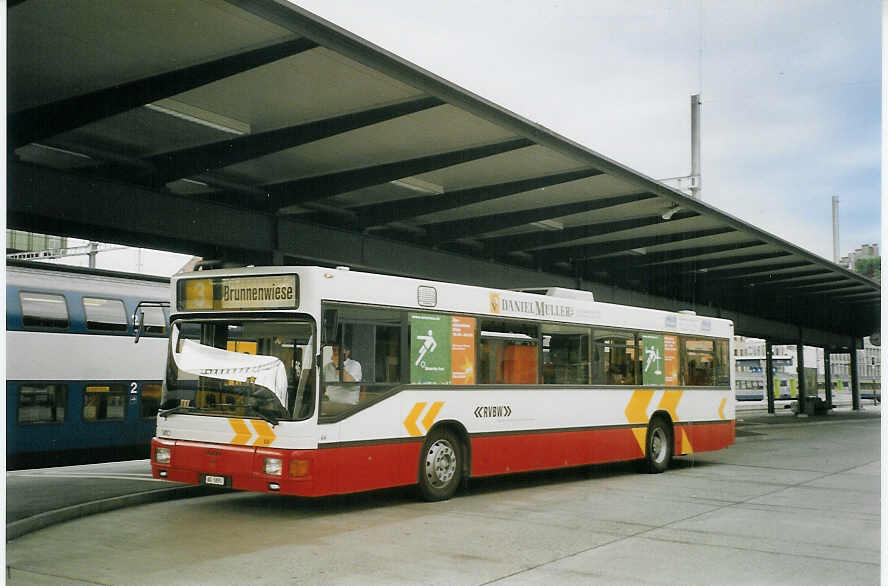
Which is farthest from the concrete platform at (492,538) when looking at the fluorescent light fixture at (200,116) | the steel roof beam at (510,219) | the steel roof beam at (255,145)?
the steel roof beam at (510,219)

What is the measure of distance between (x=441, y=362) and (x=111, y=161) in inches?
207

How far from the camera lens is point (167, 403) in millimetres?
11141

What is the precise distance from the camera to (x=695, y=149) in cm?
2425

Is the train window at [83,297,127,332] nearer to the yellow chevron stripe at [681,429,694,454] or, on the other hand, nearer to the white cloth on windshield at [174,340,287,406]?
the white cloth on windshield at [174,340,287,406]

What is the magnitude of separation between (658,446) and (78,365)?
10.4 m

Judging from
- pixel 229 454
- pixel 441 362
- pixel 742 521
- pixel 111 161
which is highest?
pixel 111 161

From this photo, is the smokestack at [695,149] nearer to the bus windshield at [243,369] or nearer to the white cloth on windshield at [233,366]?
the bus windshield at [243,369]

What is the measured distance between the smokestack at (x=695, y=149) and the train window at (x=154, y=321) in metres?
13.7

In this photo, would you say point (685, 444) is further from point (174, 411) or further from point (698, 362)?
point (174, 411)

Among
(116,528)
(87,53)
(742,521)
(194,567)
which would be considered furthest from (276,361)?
(742,521)

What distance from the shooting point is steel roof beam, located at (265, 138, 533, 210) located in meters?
12.6

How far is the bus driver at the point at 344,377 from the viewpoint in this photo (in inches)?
416

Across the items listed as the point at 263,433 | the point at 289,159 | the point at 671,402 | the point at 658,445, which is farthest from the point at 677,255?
the point at 263,433

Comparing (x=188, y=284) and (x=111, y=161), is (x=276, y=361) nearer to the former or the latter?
(x=188, y=284)
